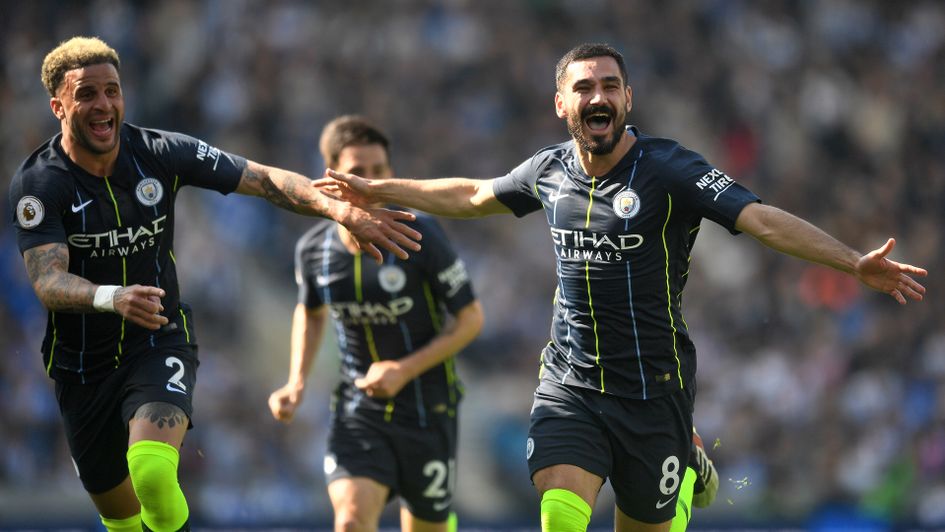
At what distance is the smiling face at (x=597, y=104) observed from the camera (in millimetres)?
6254

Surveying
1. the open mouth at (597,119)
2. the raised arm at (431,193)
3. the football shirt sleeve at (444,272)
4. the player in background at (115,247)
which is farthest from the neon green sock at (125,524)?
the open mouth at (597,119)

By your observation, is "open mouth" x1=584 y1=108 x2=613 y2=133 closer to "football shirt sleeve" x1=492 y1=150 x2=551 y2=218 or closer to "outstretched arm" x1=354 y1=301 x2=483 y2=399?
"football shirt sleeve" x1=492 y1=150 x2=551 y2=218

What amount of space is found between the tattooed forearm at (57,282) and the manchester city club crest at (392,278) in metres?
2.21

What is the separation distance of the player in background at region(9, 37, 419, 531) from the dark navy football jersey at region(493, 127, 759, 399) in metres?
0.88

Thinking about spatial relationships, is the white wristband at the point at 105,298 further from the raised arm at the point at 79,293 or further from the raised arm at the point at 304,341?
the raised arm at the point at 304,341

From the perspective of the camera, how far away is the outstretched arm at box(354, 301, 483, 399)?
755cm

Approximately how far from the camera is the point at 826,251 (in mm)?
5762

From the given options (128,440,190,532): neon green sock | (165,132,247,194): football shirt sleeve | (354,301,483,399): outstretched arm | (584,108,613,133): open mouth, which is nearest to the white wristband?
(128,440,190,532): neon green sock

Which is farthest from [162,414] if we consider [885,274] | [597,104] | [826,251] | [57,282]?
[885,274]

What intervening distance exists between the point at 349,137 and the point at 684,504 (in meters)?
3.02

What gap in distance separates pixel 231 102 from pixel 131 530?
921 cm

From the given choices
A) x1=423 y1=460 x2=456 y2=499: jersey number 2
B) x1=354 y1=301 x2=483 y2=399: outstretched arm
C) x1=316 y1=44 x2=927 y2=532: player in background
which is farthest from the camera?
x1=423 y1=460 x2=456 y2=499: jersey number 2

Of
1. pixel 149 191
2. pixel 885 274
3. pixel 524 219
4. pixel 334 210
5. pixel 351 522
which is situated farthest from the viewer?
pixel 524 219

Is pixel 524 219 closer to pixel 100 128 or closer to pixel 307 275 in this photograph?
pixel 307 275
